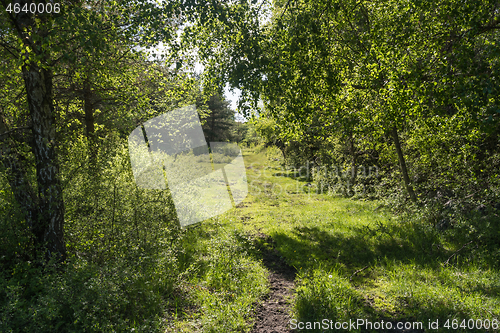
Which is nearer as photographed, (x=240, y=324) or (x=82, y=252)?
(x=240, y=324)

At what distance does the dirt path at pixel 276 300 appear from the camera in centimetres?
487

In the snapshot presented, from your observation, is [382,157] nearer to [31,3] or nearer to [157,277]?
[157,277]

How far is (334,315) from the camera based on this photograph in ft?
16.1

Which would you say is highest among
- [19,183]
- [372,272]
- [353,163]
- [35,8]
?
[35,8]

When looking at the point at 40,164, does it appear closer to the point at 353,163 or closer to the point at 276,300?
the point at 276,300

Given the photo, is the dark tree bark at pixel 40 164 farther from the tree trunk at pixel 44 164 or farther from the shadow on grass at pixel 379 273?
the shadow on grass at pixel 379 273

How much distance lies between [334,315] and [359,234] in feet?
15.1

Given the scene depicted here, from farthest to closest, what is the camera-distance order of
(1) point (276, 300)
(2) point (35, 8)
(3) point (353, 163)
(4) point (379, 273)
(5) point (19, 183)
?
(3) point (353, 163) < (4) point (379, 273) < (1) point (276, 300) < (5) point (19, 183) < (2) point (35, 8)

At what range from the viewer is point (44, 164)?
16.5ft

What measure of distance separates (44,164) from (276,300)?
5.25 metres

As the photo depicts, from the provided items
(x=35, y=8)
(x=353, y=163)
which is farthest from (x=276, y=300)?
(x=353, y=163)

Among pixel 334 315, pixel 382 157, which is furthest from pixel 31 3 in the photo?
pixel 382 157

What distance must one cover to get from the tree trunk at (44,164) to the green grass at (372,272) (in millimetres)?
3120

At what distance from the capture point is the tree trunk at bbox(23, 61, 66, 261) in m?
4.97
